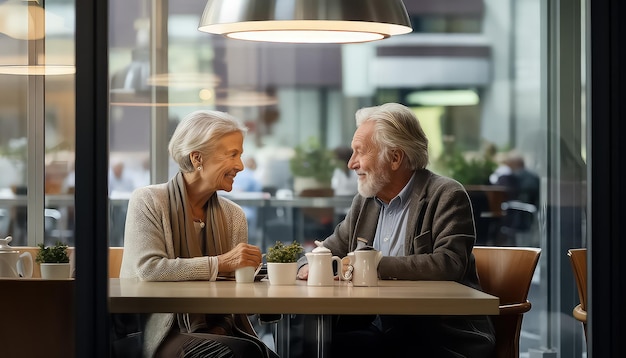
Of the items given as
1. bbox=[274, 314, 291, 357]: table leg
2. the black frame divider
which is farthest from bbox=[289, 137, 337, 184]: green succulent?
the black frame divider

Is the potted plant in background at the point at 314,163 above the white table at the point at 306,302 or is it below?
above

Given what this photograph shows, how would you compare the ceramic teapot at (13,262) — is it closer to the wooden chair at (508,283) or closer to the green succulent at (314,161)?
the wooden chair at (508,283)

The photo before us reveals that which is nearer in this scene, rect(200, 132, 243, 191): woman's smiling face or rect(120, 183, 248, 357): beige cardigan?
rect(120, 183, 248, 357): beige cardigan

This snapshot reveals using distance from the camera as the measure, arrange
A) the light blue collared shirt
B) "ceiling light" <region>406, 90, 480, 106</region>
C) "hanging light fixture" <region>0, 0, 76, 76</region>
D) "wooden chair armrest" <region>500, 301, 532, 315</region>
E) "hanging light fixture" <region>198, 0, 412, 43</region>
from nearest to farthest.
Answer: "hanging light fixture" <region>0, 0, 76, 76</region> < "hanging light fixture" <region>198, 0, 412, 43</region> < "wooden chair armrest" <region>500, 301, 532, 315</region> < the light blue collared shirt < "ceiling light" <region>406, 90, 480, 106</region>

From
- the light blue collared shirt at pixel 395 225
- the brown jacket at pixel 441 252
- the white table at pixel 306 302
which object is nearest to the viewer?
the white table at pixel 306 302

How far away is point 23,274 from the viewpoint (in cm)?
262

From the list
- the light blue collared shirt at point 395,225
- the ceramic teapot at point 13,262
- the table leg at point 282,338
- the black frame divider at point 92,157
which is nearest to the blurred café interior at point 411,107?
the table leg at point 282,338

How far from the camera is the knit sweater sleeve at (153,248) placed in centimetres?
351

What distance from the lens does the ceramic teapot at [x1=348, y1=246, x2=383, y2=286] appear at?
336 cm

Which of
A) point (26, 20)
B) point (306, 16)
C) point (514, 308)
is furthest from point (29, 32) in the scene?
point (514, 308)

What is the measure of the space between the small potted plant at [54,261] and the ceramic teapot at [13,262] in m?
0.04

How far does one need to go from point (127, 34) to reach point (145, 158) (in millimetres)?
729

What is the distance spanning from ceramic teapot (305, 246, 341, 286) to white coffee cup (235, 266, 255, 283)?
0.81 ft

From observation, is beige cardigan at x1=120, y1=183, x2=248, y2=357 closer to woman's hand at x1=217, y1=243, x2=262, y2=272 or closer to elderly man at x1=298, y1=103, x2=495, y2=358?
woman's hand at x1=217, y1=243, x2=262, y2=272
